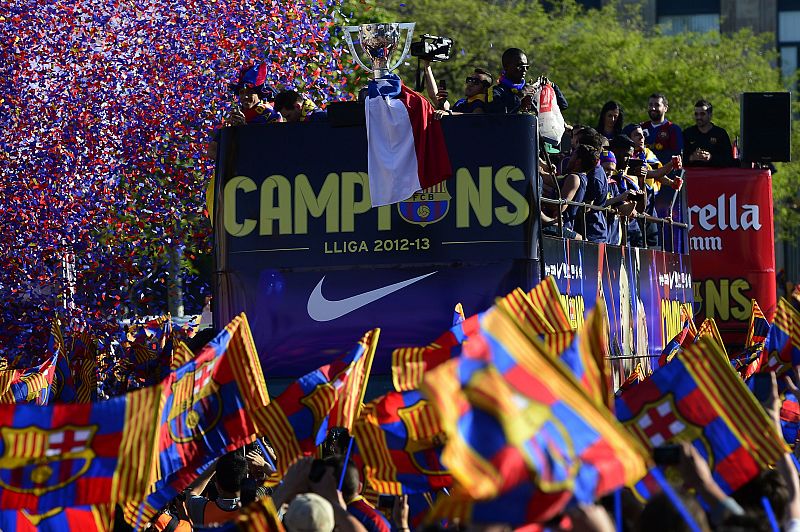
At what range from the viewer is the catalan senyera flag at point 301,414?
7672 millimetres

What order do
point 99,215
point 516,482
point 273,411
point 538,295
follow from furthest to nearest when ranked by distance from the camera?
point 99,215 < point 538,295 < point 273,411 < point 516,482

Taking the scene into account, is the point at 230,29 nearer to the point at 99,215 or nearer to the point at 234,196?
the point at 99,215

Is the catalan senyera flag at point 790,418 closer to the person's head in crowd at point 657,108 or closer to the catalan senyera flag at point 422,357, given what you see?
the catalan senyera flag at point 422,357

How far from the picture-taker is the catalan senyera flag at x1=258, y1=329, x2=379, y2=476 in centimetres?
767

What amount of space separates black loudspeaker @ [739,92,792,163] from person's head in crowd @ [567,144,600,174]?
6152 millimetres

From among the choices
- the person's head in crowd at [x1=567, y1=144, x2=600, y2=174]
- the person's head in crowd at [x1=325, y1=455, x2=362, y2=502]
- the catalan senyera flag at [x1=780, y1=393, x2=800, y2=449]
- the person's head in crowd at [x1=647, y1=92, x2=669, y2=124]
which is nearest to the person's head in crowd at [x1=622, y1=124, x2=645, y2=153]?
the person's head in crowd at [x1=647, y1=92, x2=669, y2=124]

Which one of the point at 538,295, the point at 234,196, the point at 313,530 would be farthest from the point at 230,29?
the point at 313,530

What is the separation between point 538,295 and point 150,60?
1041 cm

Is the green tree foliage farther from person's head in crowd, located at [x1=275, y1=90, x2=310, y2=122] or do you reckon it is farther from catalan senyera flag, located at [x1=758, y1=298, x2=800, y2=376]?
catalan senyera flag, located at [x1=758, y1=298, x2=800, y2=376]

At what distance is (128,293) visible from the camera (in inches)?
685

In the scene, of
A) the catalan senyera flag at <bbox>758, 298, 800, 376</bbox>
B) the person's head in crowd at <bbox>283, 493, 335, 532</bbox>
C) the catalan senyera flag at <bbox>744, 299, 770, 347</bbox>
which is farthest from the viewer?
the catalan senyera flag at <bbox>744, 299, 770, 347</bbox>

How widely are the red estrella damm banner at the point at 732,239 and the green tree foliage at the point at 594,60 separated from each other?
19008mm

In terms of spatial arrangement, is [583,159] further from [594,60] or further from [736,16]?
[736,16]

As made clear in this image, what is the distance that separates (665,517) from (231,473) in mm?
3807
